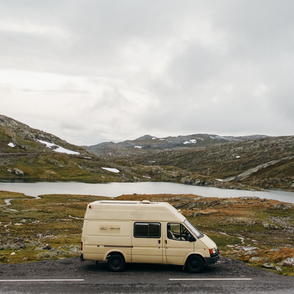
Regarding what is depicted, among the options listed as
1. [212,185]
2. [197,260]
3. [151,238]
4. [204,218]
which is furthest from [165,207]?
[212,185]

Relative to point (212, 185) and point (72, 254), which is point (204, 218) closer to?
point (72, 254)

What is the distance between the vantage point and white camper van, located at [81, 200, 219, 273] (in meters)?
17.0

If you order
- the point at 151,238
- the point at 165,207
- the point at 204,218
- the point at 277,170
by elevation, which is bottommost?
the point at 204,218

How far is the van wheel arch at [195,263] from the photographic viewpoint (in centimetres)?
1688

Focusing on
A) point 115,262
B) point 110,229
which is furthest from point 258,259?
point 110,229

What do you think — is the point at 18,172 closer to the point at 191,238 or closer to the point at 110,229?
the point at 110,229

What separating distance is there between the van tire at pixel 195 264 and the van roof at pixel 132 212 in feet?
8.31

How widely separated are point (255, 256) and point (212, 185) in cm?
16647

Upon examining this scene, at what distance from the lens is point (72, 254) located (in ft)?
72.7

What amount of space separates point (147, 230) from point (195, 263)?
12.4ft

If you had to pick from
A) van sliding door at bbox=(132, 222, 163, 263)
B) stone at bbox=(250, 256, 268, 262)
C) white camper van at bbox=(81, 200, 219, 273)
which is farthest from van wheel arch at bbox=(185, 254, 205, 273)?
stone at bbox=(250, 256, 268, 262)

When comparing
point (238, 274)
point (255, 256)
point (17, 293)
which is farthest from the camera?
point (255, 256)

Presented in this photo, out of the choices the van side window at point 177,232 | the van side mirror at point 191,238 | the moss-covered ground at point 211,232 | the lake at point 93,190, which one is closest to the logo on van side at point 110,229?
the van side window at point 177,232

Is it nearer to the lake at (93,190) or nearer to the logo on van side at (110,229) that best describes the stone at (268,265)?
the logo on van side at (110,229)
